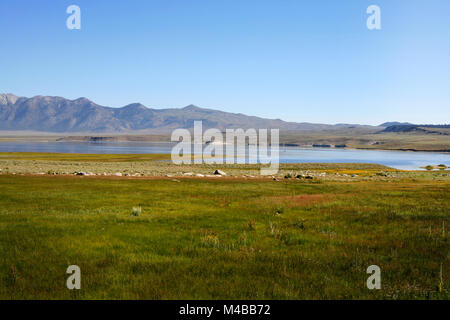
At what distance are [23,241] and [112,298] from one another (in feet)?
21.7

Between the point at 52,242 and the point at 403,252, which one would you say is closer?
the point at 403,252

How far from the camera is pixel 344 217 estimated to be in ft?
57.6

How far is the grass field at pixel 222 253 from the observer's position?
7773 mm

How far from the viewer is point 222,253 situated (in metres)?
10.5

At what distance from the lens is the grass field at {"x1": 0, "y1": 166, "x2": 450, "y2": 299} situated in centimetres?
777

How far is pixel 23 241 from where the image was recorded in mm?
11797

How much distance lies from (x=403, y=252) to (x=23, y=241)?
532 inches

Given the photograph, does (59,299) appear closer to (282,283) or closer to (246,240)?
(282,283)
